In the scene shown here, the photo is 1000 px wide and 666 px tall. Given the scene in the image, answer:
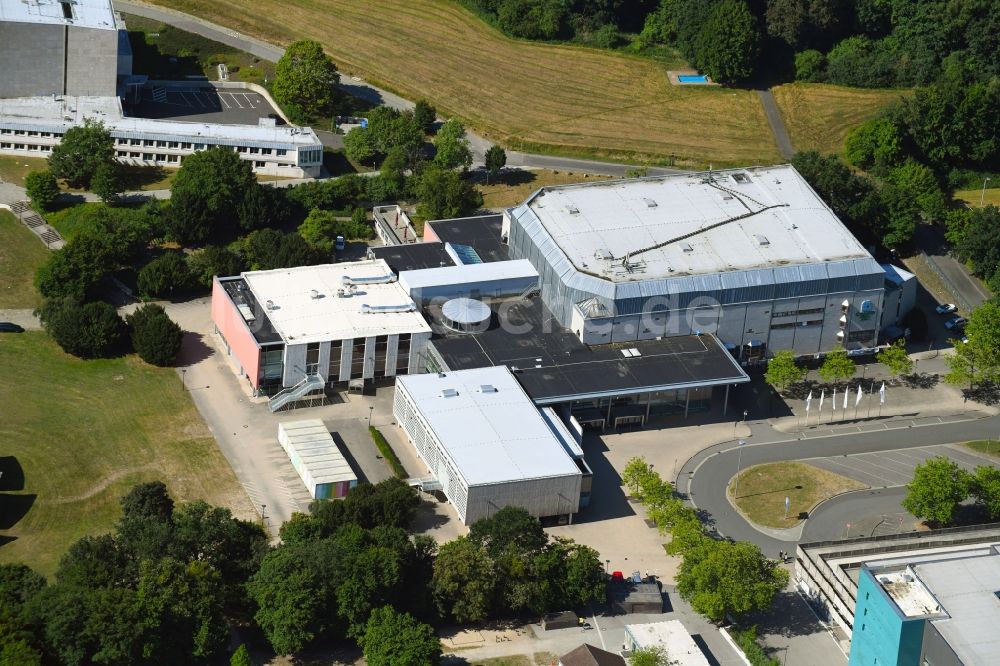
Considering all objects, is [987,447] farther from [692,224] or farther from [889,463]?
[692,224]

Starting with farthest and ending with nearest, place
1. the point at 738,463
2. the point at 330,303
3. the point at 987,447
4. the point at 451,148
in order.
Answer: the point at 451,148 < the point at 330,303 < the point at 987,447 < the point at 738,463

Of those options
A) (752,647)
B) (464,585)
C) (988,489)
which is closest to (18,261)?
(464,585)

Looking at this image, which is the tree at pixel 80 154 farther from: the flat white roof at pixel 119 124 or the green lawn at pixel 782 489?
the green lawn at pixel 782 489

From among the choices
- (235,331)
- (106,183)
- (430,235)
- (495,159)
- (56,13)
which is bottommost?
(235,331)

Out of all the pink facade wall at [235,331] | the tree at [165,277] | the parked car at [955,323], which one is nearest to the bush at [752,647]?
the pink facade wall at [235,331]

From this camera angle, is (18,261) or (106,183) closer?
(18,261)

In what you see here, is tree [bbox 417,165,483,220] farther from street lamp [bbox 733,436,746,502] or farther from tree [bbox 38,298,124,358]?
street lamp [bbox 733,436,746,502]

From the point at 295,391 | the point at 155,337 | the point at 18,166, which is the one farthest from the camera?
the point at 18,166
